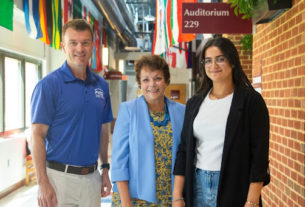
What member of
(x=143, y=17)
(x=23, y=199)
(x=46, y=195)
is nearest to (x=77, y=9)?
(x=143, y=17)

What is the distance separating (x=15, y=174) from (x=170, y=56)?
5.59m

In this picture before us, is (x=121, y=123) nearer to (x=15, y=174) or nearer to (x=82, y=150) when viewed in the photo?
(x=82, y=150)

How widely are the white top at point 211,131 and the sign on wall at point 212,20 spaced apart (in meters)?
1.43

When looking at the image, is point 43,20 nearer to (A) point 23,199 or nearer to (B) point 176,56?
(A) point 23,199

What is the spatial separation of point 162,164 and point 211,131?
0.41 metres

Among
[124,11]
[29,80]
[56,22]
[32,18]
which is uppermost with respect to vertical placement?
[124,11]

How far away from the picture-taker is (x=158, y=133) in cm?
203

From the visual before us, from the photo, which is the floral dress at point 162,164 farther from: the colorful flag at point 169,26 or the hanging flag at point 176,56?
the hanging flag at point 176,56

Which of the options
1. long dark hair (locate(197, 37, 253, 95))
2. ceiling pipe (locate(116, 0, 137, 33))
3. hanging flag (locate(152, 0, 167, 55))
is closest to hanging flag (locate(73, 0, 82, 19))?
ceiling pipe (locate(116, 0, 137, 33))

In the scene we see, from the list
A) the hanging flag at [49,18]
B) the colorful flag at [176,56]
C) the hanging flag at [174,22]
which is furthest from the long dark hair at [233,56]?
the colorful flag at [176,56]

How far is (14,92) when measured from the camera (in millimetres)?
6934

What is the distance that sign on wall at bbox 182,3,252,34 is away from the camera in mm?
3086

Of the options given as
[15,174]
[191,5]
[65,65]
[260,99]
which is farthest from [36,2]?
[260,99]

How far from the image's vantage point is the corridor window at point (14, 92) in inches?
243
